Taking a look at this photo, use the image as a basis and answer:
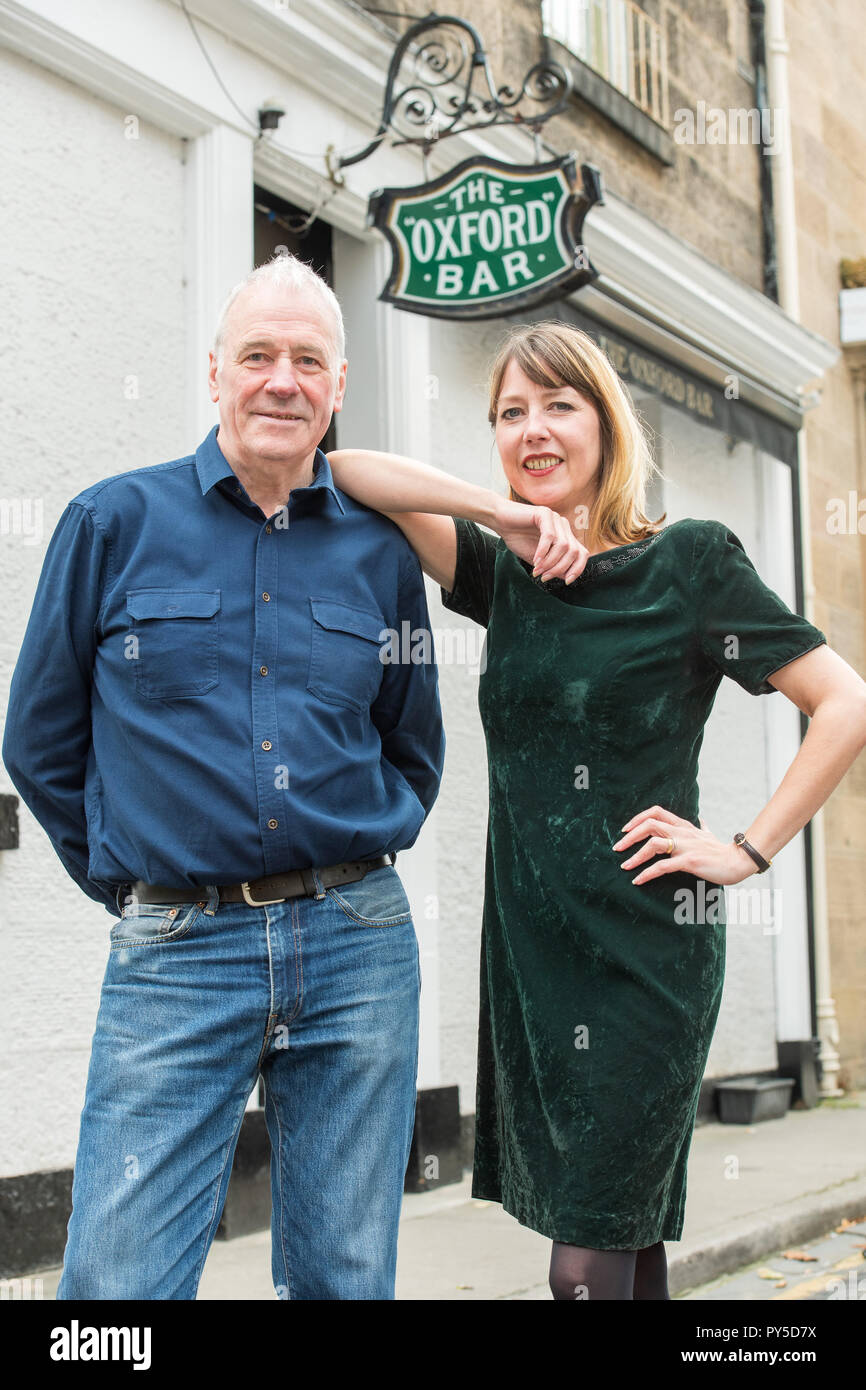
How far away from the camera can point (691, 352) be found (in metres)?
8.60

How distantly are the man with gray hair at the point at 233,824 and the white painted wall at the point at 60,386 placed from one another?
2286mm

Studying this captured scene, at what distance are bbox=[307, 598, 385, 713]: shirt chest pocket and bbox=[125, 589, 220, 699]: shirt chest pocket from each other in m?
0.17

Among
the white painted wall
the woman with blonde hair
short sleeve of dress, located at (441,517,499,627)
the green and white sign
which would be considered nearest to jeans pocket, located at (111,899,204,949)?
the woman with blonde hair

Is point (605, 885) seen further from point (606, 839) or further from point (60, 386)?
point (60, 386)

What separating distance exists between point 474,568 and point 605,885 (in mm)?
635

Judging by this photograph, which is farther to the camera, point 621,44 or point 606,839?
point 621,44

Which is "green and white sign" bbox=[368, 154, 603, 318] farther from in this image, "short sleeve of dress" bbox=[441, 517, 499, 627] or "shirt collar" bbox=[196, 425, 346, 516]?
"shirt collar" bbox=[196, 425, 346, 516]

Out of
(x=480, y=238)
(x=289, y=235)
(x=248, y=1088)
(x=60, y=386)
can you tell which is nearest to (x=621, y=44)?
(x=289, y=235)

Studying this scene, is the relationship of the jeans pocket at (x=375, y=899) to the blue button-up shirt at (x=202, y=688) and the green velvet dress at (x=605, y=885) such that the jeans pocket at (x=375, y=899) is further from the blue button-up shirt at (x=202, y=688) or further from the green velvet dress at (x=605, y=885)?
the green velvet dress at (x=605, y=885)

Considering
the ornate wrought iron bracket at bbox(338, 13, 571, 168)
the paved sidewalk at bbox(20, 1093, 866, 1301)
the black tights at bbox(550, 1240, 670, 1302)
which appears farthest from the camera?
the ornate wrought iron bracket at bbox(338, 13, 571, 168)

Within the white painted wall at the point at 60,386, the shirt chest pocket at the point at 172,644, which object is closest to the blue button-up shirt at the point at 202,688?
the shirt chest pocket at the point at 172,644

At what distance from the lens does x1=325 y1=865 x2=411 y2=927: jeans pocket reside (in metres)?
2.45

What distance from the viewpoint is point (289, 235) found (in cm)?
655

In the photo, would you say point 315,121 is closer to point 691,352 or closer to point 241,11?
point 241,11
